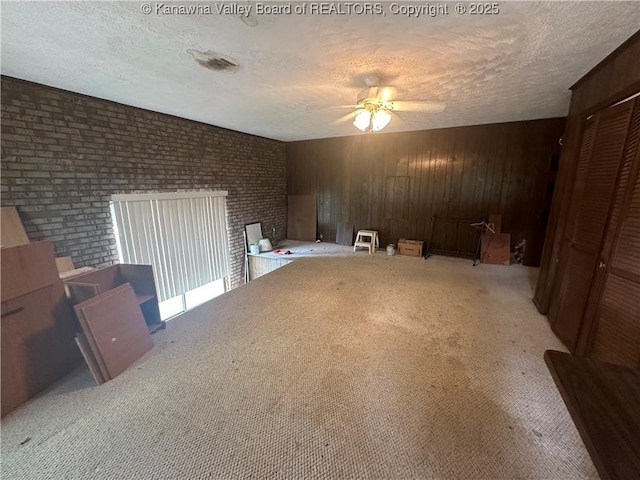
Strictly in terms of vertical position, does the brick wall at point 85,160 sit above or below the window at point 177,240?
above

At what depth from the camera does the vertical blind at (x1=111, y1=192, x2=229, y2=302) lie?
331 centimetres

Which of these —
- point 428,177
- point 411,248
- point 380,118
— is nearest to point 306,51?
point 380,118

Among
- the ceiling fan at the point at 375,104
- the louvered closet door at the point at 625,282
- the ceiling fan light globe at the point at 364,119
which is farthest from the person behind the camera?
the ceiling fan light globe at the point at 364,119

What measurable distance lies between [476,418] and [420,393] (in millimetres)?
319

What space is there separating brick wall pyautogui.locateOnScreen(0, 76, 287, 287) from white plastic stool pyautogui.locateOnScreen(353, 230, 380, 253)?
9.43ft

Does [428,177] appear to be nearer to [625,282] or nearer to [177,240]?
[625,282]

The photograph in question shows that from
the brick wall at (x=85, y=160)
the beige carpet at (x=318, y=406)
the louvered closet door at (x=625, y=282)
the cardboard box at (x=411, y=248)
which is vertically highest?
the brick wall at (x=85, y=160)

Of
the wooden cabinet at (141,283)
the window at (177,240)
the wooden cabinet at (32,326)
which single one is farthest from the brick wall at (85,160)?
the wooden cabinet at (32,326)

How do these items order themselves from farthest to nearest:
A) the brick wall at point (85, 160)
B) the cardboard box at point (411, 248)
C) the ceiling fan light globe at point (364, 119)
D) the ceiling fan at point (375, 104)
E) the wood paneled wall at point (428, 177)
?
1. the cardboard box at point (411, 248)
2. the wood paneled wall at point (428, 177)
3. the ceiling fan light globe at point (364, 119)
4. the brick wall at point (85, 160)
5. the ceiling fan at point (375, 104)

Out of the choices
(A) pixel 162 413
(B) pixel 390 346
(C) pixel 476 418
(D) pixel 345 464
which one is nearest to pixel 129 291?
(A) pixel 162 413

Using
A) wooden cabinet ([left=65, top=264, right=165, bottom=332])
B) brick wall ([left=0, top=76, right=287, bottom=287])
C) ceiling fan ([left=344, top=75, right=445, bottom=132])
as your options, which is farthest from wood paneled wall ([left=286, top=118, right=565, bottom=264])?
wooden cabinet ([left=65, top=264, right=165, bottom=332])

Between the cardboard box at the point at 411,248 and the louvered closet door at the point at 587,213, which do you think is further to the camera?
the cardboard box at the point at 411,248

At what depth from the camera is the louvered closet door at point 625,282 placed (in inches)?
62.1

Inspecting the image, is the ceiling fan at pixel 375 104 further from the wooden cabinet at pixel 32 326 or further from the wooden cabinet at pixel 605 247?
the wooden cabinet at pixel 32 326
